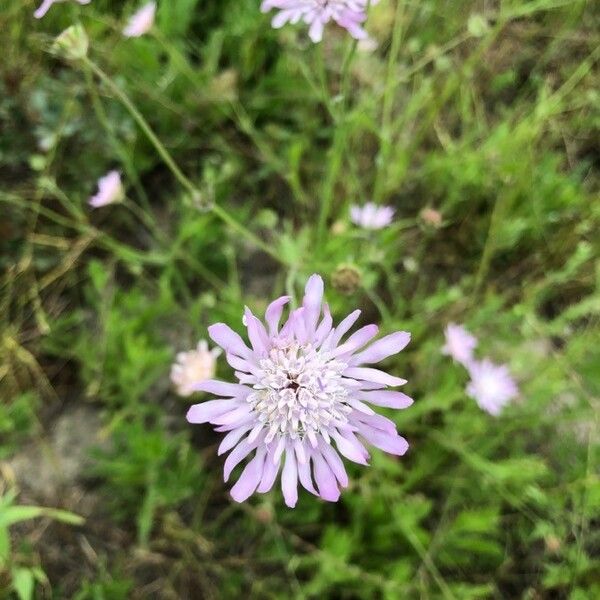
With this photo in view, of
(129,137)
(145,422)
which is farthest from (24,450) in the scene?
(129,137)

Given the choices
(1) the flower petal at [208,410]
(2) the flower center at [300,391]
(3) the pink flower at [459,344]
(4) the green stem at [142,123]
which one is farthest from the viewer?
(3) the pink flower at [459,344]

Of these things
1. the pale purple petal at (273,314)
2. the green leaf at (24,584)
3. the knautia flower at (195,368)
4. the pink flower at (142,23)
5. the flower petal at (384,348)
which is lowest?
the green leaf at (24,584)

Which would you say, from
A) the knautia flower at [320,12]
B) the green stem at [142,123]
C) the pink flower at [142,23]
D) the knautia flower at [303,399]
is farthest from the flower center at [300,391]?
the pink flower at [142,23]

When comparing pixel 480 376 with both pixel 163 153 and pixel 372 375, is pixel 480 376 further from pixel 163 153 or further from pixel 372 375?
pixel 163 153

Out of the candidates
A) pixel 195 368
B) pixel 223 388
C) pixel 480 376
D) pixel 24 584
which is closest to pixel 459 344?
pixel 480 376

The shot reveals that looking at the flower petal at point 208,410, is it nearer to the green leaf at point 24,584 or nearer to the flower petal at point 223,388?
the flower petal at point 223,388

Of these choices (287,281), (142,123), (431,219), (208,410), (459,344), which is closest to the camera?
(208,410)

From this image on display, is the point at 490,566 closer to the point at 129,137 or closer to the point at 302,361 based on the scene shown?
the point at 302,361
